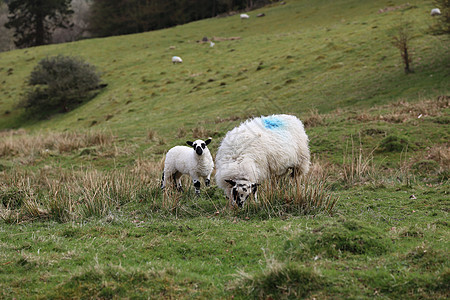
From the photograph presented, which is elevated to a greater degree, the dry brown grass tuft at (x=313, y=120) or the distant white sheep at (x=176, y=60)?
the distant white sheep at (x=176, y=60)

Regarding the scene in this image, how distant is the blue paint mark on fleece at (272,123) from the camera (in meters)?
9.34

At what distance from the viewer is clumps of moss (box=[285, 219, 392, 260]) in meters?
5.34

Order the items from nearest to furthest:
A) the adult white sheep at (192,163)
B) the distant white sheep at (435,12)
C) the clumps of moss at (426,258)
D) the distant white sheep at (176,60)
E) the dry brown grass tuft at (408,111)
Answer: the clumps of moss at (426,258), the adult white sheep at (192,163), the dry brown grass tuft at (408,111), the distant white sheep at (435,12), the distant white sheep at (176,60)

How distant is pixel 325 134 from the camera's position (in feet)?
50.2

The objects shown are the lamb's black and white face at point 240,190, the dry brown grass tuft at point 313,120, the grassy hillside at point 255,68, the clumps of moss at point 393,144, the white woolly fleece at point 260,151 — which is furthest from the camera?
the grassy hillside at point 255,68

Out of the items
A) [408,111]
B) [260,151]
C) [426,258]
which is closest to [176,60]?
[408,111]

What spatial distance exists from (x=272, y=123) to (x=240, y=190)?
2066mm

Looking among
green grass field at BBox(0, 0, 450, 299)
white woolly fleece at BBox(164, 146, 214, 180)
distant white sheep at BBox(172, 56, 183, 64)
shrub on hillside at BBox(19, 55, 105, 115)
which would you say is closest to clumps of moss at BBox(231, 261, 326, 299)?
green grass field at BBox(0, 0, 450, 299)

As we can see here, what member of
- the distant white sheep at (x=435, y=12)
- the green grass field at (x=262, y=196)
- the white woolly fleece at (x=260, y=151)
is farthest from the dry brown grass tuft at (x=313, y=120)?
the distant white sheep at (x=435, y=12)

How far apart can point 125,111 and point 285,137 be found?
21.4 m

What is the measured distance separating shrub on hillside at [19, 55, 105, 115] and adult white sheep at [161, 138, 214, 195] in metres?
28.1

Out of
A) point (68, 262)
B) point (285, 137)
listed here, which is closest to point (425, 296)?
point (68, 262)

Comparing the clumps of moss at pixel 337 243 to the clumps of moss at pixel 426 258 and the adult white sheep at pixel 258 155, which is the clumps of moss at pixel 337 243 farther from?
the adult white sheep at pixel 258 155

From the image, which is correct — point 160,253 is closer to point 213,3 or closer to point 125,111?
point 125,111
